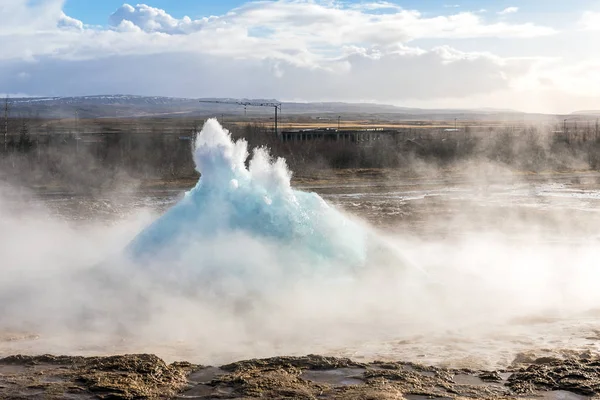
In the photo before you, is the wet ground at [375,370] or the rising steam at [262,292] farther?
the rising steam at [262,292]

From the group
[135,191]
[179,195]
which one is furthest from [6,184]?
[179,195]

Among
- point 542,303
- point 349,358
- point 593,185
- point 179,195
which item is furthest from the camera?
point 593,185

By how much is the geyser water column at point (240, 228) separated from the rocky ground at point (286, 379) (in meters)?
2.70

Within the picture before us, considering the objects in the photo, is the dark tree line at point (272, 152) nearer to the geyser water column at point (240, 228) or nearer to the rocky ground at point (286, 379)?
the geyser water column at point (240, 228)

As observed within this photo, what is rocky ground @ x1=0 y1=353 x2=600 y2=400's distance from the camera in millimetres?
6891

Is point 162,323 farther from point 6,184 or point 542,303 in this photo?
point 6,184

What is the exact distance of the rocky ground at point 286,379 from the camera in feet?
22.6

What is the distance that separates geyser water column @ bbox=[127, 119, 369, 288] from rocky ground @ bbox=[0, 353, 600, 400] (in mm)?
2696

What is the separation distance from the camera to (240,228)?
10703 millimetres

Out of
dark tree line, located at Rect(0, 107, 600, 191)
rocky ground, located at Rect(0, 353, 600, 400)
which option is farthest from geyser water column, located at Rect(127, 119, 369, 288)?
dark tree line, located at Rect(0, 107, 600, 191)

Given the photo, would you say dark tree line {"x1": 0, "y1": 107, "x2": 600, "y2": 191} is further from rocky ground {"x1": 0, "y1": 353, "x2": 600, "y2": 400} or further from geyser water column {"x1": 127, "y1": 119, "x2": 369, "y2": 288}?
rocky ground {"x1": 0, "y1": 353, "x2": 600, "y2": 400}

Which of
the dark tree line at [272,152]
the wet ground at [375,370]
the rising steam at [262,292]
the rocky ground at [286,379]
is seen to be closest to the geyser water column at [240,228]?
the rising steam at [262,292]

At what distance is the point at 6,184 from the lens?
90.9 feet

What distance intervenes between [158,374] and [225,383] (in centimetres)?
72
